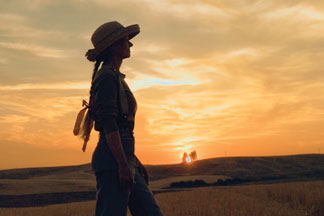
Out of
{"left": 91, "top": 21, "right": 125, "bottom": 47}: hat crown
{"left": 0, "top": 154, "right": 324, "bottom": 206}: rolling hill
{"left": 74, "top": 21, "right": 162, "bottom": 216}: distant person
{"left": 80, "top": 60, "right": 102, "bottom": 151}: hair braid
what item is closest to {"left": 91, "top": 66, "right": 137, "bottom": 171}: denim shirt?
{"left": 74, "top": 21, "right": 162, "bottom": 216}: distant person

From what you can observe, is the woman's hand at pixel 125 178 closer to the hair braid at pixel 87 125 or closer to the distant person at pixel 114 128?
the distant person at pixel 114 128

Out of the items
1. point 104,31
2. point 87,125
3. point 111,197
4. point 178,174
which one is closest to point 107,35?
point 104,31

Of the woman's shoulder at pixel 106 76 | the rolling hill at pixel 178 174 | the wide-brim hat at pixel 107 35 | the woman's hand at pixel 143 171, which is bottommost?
the rolling hill at pixel 178 174

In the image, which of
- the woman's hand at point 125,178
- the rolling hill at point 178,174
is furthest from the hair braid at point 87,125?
the rolling hill at point 178,174

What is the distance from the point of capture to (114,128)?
340 centimetres

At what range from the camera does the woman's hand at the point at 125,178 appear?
3.37 meters

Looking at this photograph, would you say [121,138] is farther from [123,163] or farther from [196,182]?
[196,182]

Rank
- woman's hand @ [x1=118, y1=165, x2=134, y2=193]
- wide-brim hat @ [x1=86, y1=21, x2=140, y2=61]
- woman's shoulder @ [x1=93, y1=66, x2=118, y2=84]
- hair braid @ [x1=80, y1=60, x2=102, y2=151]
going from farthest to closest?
hair braid @ [x1=80, y1=60, x2=102, y2=151], wide-brim hat @ [x1=86, y1=21, x2=140, y2=61], woman's shoulder @ [x1=93, y1=66, x2=118, y2=84], woman's hand @ [x1=118, y1=165, x2=134, y2=193]

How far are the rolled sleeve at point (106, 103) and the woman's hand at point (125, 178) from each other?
36cm

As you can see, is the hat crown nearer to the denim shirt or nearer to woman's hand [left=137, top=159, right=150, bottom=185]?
the denim shirt

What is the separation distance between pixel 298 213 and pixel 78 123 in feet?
25.0

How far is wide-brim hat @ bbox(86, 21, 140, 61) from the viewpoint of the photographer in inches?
150

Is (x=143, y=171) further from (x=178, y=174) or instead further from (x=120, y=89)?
(x=178, y=174)

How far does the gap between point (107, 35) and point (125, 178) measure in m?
1.46
